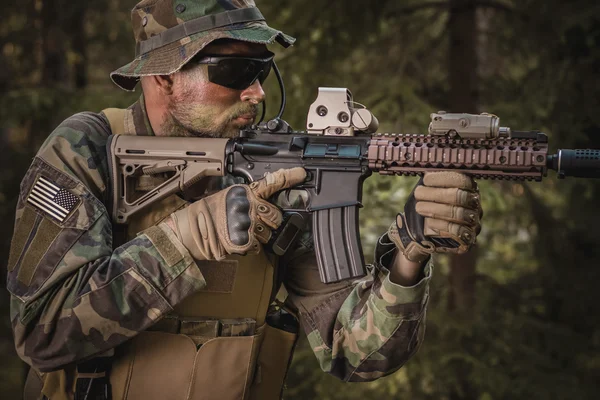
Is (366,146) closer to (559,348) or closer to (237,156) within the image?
(237,156)

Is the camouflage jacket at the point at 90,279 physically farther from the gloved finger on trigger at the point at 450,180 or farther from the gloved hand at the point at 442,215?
the gloved finger on trigger at the point at 450,180

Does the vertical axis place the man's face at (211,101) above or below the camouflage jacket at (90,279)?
above

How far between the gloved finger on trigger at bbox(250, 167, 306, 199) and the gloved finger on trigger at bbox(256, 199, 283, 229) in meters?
0.04

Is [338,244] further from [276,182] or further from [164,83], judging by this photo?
[164,83]

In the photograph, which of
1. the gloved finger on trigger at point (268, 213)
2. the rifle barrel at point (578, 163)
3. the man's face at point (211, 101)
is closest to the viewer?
the rifle barrel at point (578, 163)

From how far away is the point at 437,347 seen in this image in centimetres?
664

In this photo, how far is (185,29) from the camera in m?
3.65

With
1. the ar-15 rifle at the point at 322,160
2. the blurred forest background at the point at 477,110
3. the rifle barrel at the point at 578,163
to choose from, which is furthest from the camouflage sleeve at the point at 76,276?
the blurred forest background at the point at 477,110

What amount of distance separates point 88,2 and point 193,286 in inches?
221

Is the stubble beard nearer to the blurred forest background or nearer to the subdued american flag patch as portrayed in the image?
the subdued american flag patch

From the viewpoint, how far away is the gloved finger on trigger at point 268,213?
3.41m

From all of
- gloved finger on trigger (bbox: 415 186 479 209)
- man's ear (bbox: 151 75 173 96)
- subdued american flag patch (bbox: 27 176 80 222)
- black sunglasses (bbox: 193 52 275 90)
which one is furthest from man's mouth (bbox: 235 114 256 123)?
gloved finger on trigger (bbox: 415 186 479 209)

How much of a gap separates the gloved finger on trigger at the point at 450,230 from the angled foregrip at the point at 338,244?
416mm

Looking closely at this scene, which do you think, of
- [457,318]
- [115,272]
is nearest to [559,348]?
[457,318]
